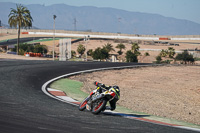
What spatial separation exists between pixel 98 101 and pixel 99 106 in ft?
0.83

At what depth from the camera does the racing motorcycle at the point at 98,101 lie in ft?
32.8

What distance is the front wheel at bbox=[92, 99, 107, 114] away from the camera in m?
9.93

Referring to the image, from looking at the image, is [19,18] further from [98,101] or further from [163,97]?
[98,101]

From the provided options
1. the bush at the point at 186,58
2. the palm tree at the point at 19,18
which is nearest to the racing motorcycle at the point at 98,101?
the palm tree at the point at 19,18

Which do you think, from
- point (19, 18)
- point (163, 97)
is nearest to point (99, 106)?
point (163, 97)

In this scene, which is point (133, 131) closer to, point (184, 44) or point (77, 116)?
point (77, 116)

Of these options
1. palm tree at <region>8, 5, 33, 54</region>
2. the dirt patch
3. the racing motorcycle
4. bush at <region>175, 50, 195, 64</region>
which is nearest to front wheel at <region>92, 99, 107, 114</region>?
the racing motorcycle

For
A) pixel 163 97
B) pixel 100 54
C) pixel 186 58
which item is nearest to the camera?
pixel 163 97

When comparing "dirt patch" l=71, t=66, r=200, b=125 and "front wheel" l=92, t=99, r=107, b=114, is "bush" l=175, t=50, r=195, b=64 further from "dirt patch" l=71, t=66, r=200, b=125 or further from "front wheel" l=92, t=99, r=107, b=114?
"front wheel" l=92, t=99, r=107, b=114

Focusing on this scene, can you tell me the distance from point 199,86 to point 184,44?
116288 mm

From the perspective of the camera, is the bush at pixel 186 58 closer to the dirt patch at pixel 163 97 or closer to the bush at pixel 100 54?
the bush at pixel 100 54

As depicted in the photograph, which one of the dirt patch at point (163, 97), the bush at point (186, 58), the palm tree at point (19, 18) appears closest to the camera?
the dirt patch at point (163, 97)

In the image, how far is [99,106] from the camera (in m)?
10.0

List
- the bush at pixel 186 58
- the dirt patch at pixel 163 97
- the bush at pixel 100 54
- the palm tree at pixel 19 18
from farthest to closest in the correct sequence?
1. the bush at pixel 100 54
2. the bush at pixel 186 58
3. the palm tree at pixel 19 18
4. the dirt patch at pixel 163 97
